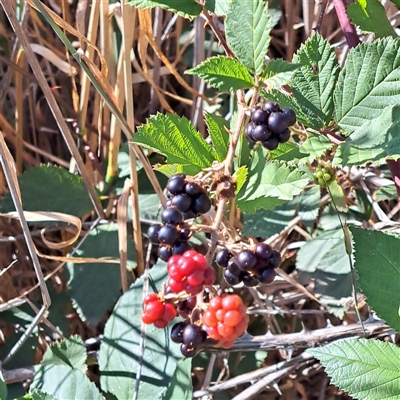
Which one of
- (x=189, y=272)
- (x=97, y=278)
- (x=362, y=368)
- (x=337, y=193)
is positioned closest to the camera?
(x=189, y=272)

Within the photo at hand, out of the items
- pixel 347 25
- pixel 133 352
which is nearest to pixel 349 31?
pixel 347 25

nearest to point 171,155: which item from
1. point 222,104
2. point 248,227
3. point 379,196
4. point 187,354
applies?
point 187,354

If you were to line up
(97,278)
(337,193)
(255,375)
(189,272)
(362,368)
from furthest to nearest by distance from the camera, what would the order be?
(97,278) → (255,375) → (337,193) → (362,368) → (189,272)

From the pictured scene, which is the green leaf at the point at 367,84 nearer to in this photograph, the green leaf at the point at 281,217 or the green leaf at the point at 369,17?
the green leaf at the point at 369,17

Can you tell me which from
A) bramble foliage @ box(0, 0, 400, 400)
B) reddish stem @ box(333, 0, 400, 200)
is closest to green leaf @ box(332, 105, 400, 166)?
bramble foliage @ box(0, 0, 400, 400)

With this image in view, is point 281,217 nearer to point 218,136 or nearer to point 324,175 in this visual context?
point 324,175

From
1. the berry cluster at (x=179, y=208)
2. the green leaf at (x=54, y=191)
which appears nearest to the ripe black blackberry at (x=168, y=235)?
the berry cluster at (x=179, y=208)

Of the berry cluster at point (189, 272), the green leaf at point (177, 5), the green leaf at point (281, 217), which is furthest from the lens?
the green leaf at point (281, 217)
